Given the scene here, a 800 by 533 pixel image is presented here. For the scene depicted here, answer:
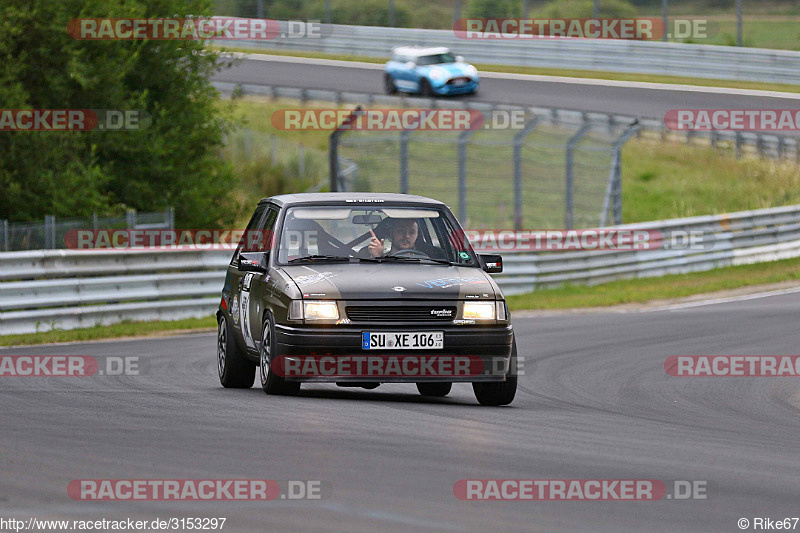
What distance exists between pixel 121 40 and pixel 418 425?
1795cm

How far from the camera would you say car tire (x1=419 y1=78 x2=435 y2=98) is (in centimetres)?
4219

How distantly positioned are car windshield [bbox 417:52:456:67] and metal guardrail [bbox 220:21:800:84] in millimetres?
5885

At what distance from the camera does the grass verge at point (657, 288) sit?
21844mm

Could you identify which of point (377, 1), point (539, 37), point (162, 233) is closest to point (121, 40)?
point (162, 233)

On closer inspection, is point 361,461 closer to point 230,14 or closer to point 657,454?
point 657,454

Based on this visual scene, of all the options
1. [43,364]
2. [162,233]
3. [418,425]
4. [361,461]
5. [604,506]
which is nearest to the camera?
[604,506]

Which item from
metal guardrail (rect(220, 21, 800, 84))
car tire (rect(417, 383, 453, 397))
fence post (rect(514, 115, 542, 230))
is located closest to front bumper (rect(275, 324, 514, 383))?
car tire (rect(417, 383, 453, 397))

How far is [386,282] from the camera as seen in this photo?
9570 millimetres

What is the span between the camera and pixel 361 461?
6941mm

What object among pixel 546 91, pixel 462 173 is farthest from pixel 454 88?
pixel 462 173

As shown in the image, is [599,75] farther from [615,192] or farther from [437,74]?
[615,192]

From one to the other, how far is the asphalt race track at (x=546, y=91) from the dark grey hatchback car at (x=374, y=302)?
29501 mm

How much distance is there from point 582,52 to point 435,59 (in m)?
6.88

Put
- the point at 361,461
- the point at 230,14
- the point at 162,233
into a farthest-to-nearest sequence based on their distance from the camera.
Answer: the point at 230,14 < the point at 162,233 < the point at 361,461
